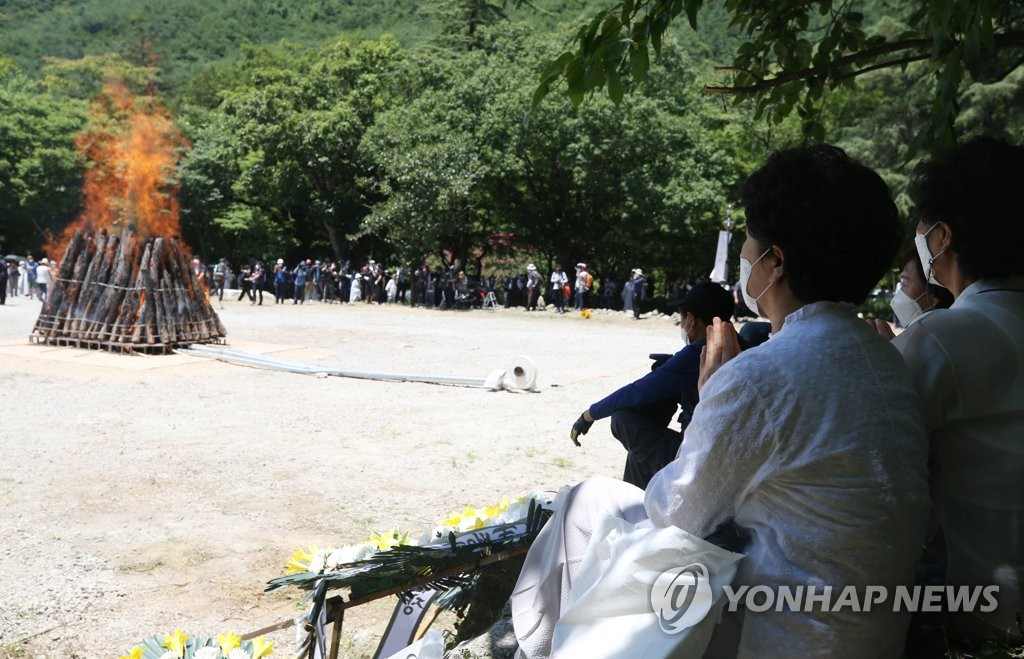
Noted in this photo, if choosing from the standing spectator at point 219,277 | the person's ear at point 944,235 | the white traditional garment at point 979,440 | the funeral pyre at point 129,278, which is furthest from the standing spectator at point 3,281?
the white traditional garment at point 979,440

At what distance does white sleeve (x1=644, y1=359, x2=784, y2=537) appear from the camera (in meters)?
1.79

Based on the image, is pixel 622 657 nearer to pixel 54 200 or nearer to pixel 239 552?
pixel 239 552

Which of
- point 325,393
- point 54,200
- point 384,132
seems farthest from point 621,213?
point 54,200

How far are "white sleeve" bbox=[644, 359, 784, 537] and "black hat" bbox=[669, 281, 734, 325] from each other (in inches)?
84.4

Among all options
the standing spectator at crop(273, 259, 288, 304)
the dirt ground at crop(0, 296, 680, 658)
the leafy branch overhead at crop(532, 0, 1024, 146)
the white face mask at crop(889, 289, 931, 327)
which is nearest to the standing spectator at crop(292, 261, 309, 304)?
the standing spectator at crop(273, 259, 288, 304)

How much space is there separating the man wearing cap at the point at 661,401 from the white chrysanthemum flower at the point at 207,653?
64.8 inches

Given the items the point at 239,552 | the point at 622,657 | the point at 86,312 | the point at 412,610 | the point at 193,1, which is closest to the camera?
the point at 622,657

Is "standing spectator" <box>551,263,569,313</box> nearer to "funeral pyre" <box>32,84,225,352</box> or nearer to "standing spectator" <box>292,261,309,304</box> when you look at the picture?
"standing spectator" <box>292,261,309,304</box>

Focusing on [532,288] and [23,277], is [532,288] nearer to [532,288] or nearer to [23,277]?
[532,288]

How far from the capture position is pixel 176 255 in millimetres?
14195

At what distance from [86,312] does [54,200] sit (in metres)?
31.4

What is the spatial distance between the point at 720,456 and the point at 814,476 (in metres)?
0.18

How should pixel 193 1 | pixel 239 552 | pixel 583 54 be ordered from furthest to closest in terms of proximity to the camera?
pixel 193 1, pixel 239 552, pixel 583 54

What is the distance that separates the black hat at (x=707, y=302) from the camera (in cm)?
400
